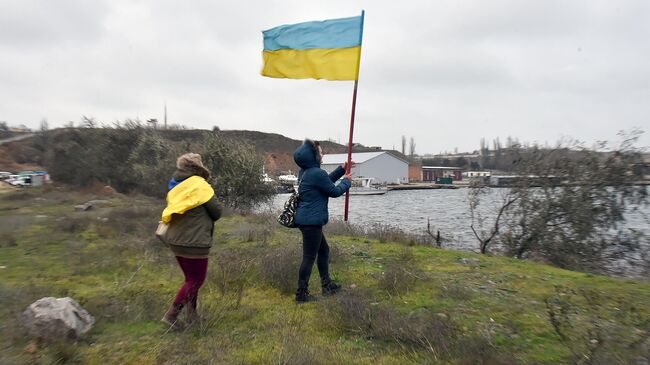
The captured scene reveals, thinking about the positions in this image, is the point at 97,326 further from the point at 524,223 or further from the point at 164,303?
the point at 524,223

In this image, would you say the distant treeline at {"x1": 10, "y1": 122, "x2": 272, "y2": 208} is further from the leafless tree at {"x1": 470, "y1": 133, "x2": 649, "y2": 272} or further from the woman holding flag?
the woman holding flag

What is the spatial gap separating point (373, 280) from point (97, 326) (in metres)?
3.78

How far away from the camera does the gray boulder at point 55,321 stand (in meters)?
4.34

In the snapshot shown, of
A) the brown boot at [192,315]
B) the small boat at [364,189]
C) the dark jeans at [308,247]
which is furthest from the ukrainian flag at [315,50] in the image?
the small boat at [364,189]

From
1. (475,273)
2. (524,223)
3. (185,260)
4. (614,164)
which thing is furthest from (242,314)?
(614,164)

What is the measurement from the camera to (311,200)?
18.6ft

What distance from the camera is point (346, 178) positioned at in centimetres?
589

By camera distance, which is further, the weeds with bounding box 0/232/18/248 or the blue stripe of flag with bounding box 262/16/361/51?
the weeds with bounding box 0/232/18/248

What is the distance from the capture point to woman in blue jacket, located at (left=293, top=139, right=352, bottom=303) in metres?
5.60

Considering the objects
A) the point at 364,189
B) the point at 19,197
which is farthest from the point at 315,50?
the point at 364,189

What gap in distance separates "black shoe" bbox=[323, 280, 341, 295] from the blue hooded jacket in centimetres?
92

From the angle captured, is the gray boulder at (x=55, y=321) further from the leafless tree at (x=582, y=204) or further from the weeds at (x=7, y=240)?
the leafless tree at (x=582, y=204)

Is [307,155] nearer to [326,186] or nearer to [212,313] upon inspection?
[326,186]

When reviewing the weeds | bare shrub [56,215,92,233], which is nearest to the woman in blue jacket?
the weeds
